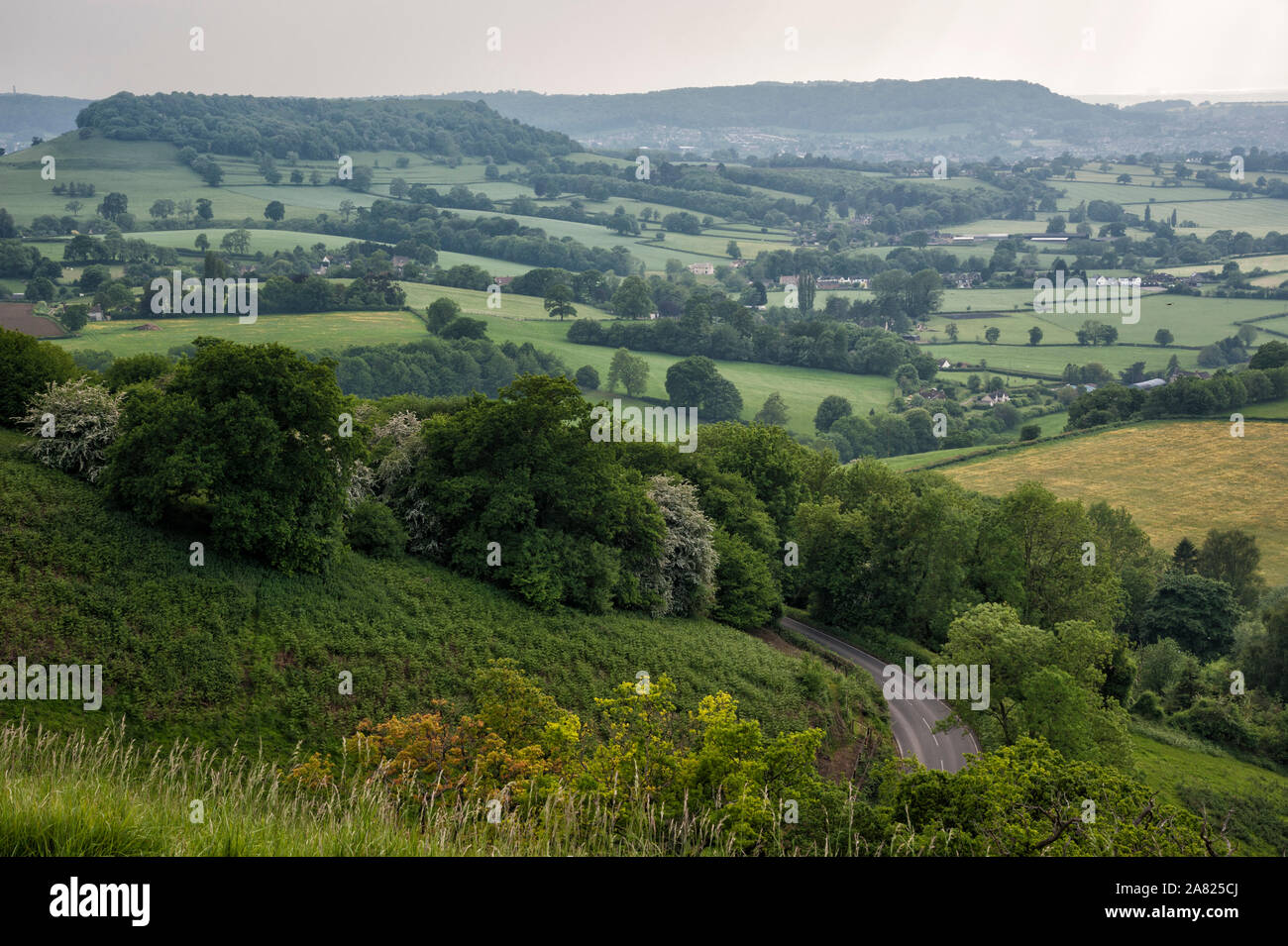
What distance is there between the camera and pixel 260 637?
98.1 feet

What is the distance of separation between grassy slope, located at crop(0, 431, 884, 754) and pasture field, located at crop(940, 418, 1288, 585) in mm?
66575

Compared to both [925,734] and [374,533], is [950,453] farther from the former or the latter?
[374,533]

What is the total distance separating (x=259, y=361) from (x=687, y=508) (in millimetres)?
21446

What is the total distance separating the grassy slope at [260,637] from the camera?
2633 centimetres

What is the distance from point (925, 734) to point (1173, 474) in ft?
242

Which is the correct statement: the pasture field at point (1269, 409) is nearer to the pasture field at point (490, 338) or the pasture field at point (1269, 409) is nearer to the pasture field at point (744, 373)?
the pasture field at point (744, 373)

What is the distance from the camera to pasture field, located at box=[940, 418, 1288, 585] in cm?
9075

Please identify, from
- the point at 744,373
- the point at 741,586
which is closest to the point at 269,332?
the point at 744,373

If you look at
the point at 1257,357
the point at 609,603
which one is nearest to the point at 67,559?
the point at 609,603

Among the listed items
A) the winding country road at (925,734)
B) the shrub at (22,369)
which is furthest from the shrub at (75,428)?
the winding country road at (925,734)

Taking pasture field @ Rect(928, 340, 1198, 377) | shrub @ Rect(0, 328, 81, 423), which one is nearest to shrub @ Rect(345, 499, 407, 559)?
shrub @ Rect(0, 328, 81, 423)

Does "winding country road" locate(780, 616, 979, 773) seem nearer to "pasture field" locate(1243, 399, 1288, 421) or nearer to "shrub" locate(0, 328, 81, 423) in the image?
"shrub" locate(0, 328, 81, 423)

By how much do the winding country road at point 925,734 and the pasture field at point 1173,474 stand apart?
51732 millimetres

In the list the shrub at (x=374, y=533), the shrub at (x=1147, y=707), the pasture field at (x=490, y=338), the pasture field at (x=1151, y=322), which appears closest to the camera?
the shrub at (x=374, y=533)
